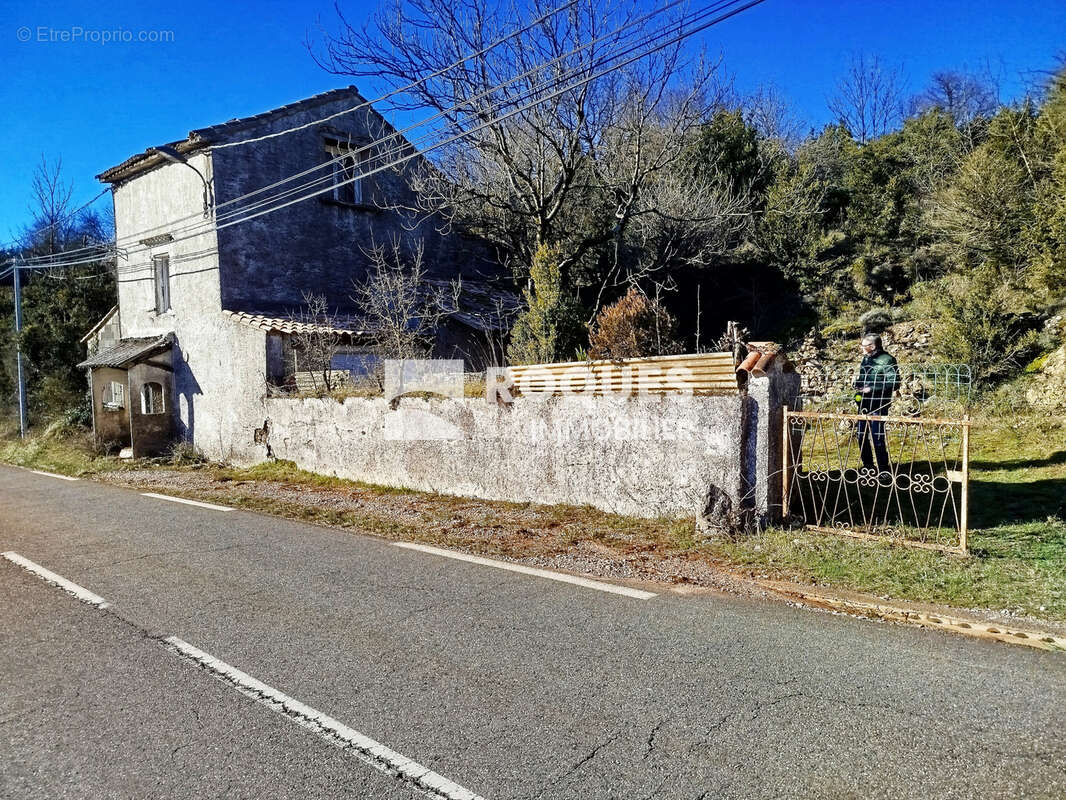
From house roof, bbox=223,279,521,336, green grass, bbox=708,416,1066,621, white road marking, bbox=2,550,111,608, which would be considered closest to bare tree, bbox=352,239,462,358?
house roof, bbox=223,279,521,336

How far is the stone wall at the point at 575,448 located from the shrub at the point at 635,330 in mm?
2660

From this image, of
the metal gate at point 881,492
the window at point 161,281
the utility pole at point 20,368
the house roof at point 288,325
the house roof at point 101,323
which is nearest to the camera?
the metal gate at point 881,492

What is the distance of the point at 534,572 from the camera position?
604 centimetres

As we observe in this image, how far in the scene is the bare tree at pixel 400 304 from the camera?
13.1m

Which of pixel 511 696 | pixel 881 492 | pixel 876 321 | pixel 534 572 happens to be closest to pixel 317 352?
pixel 534 572

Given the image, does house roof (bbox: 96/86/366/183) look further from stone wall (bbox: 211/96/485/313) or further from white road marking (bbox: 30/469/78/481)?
white road marking (bbox: 30/469/78/481)

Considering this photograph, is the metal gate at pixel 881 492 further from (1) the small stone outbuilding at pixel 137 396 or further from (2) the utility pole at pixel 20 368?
(2) the utility pole at pixel 20 368

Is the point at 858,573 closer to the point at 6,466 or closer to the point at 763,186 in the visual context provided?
the point at 763,186

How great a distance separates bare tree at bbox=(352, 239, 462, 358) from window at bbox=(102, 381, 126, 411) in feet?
23.5

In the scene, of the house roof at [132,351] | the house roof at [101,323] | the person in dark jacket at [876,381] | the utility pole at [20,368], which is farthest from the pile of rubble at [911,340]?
the utility pole at [20,368]

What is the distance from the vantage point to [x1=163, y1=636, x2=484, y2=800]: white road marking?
112 inches

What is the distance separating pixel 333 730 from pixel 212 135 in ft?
49.8

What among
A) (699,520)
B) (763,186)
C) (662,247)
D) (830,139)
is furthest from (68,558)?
(830,139)

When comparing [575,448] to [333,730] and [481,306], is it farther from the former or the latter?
[481,306]
